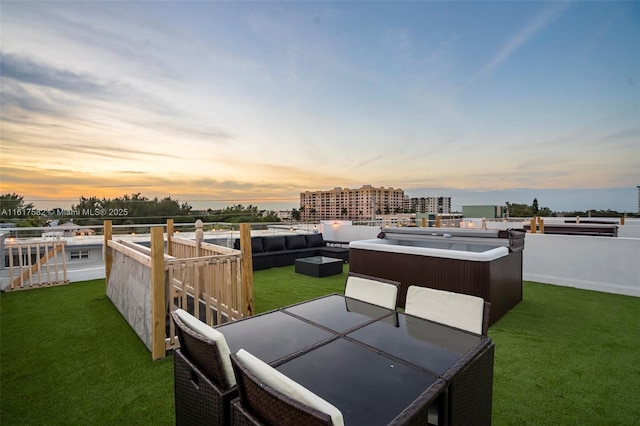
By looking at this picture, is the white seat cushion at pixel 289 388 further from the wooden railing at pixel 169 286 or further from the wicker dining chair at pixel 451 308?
the wooden railing at pixel 169 286

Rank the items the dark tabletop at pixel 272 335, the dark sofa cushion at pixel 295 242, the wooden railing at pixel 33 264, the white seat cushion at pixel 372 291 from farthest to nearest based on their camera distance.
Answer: the dark sofa cushion at pixel 295 242 → the wooden railing at pixel 33 264 → the white seat cushion at pixel 372 291 → the dark tabletop at pixel 272 335

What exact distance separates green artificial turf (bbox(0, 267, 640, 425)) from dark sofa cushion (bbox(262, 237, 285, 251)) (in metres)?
3.00

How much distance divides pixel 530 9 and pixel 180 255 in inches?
330

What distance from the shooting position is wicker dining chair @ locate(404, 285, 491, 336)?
5.86 feet

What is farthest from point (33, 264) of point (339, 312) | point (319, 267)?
point (339, 312)

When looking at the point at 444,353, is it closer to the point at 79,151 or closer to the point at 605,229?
the point at 605,229

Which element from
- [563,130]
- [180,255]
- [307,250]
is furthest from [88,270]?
[563,130]

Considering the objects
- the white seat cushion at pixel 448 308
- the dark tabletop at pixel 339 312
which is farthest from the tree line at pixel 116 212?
the white seat cushion at pixel 448 308

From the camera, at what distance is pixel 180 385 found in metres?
1.50

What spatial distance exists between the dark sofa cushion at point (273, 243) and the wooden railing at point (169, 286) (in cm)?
306

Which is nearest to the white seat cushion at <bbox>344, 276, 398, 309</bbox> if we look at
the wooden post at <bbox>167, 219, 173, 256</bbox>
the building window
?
the wooden post at <bbox>167, 219, 173, 256</bbox>

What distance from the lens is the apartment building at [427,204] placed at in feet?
60.1

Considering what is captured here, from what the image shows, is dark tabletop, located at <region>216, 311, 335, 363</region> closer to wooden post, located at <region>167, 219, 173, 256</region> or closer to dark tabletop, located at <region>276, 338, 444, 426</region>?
dark tabletop, located at <region>276, 338, 444, 426</region>

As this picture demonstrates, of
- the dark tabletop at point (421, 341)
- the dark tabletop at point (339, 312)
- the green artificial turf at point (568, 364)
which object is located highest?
the dark tabletop at point (421, 341)
